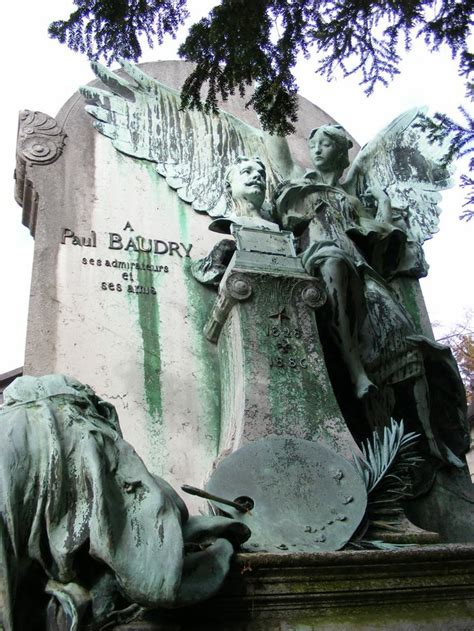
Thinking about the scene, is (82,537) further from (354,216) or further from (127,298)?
(354,216)

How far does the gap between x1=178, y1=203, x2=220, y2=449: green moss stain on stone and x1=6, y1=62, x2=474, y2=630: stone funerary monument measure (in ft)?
0.05

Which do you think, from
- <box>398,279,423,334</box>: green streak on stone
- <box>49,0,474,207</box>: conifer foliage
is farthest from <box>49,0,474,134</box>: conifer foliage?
<box>398,279,423,334</box>: green streak on stone

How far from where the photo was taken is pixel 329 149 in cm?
534

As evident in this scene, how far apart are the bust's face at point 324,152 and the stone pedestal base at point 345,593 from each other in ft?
10.9

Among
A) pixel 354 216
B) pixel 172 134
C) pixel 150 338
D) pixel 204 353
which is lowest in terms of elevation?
pixel 204 353

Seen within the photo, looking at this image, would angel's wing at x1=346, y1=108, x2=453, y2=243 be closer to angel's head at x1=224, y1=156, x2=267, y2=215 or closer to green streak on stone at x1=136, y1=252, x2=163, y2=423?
angel's head at x1=224, y1=156, x2=267, y2=215

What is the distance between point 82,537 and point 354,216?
344 centimetres

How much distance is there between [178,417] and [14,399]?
5.61 ft

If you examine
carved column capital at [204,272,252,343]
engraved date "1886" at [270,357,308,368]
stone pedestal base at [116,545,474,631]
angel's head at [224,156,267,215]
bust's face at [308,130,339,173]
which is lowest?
stone pedestal base at [116,545,474,631]

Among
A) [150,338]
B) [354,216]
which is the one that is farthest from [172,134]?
[150,338]

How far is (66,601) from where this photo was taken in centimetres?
227

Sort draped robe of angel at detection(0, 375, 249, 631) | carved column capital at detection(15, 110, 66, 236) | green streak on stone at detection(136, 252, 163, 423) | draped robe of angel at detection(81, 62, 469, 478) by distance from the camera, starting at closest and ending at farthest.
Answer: draped robe of angel at detection(0, 375, 249, 631)
draped robe of angel at detection(81, 62, 469, 478)
green streak on stone at detection(136, 252, 163, 423)
carved column capital at detection(15, 110, 66, 236)

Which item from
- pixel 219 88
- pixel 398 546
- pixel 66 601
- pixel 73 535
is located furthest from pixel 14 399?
pixel 219 88

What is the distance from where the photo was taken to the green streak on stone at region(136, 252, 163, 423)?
436 cm
